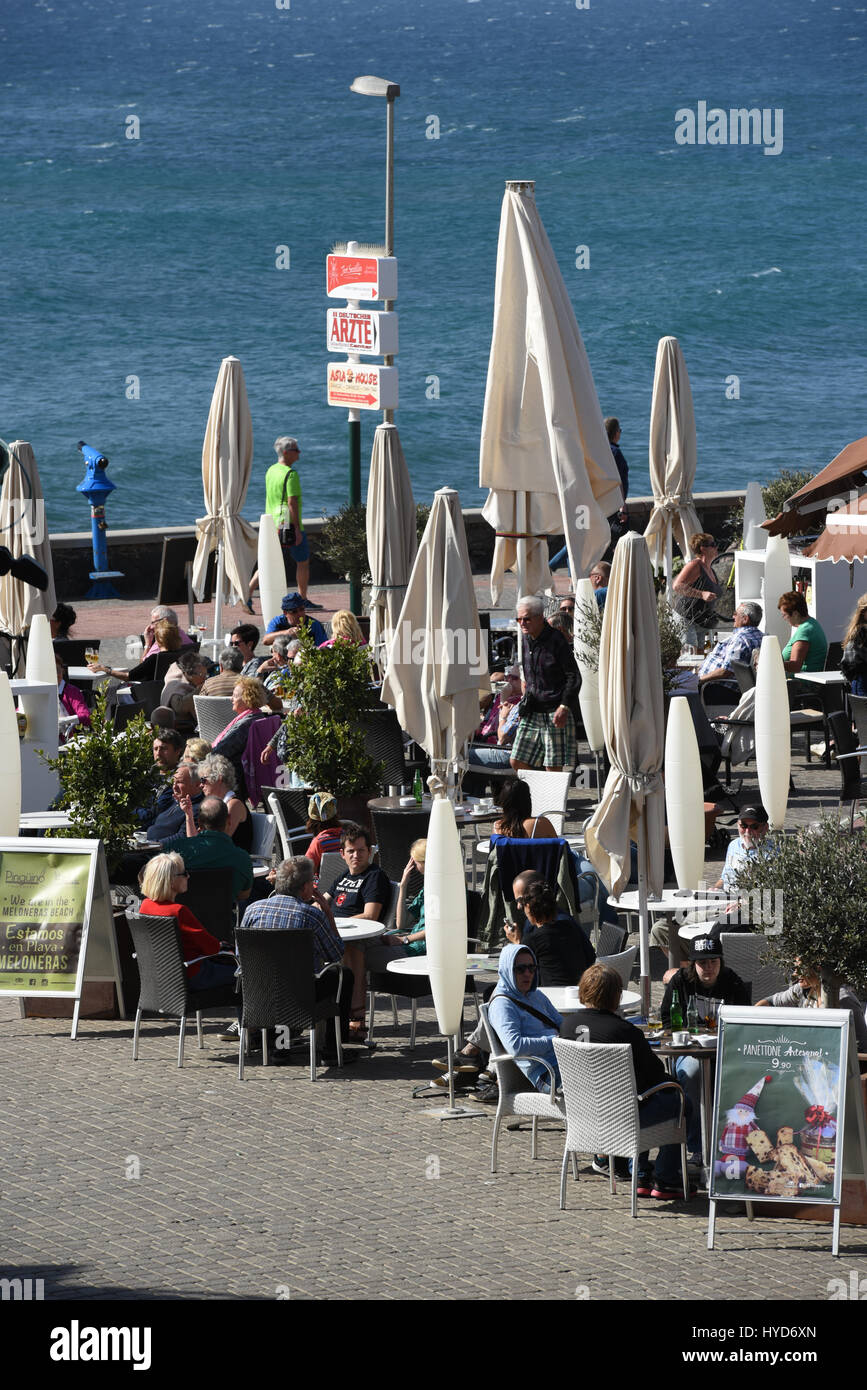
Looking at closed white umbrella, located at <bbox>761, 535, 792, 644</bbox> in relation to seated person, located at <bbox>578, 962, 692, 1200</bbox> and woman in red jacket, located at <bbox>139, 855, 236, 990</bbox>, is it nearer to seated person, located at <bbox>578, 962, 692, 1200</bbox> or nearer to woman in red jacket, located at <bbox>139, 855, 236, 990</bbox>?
woman in red jacket, located at <bbox>139, 855, 236, 990</bbox>

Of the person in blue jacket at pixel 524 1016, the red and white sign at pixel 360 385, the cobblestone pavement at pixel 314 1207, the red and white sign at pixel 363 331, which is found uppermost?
the red and white sign at pixel 363 331

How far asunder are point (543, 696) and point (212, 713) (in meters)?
2.41

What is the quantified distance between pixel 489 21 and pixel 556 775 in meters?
152

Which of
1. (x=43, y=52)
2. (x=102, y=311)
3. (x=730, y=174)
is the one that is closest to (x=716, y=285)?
(x=730, y=174)

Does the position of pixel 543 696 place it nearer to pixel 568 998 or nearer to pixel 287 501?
pixel 568 998

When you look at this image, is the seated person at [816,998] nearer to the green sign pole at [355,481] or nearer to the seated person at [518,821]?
the seated person at [518,821]

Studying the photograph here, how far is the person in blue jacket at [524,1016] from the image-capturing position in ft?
30.2

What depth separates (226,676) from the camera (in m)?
15.2

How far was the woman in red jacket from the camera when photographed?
1052 centimetres

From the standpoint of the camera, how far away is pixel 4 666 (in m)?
16.4

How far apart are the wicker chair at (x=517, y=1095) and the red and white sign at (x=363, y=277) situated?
13448mm

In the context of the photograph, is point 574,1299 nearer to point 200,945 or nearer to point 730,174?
point 200,945

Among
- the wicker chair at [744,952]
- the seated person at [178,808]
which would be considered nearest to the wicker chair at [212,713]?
the seated person at [178,808]
